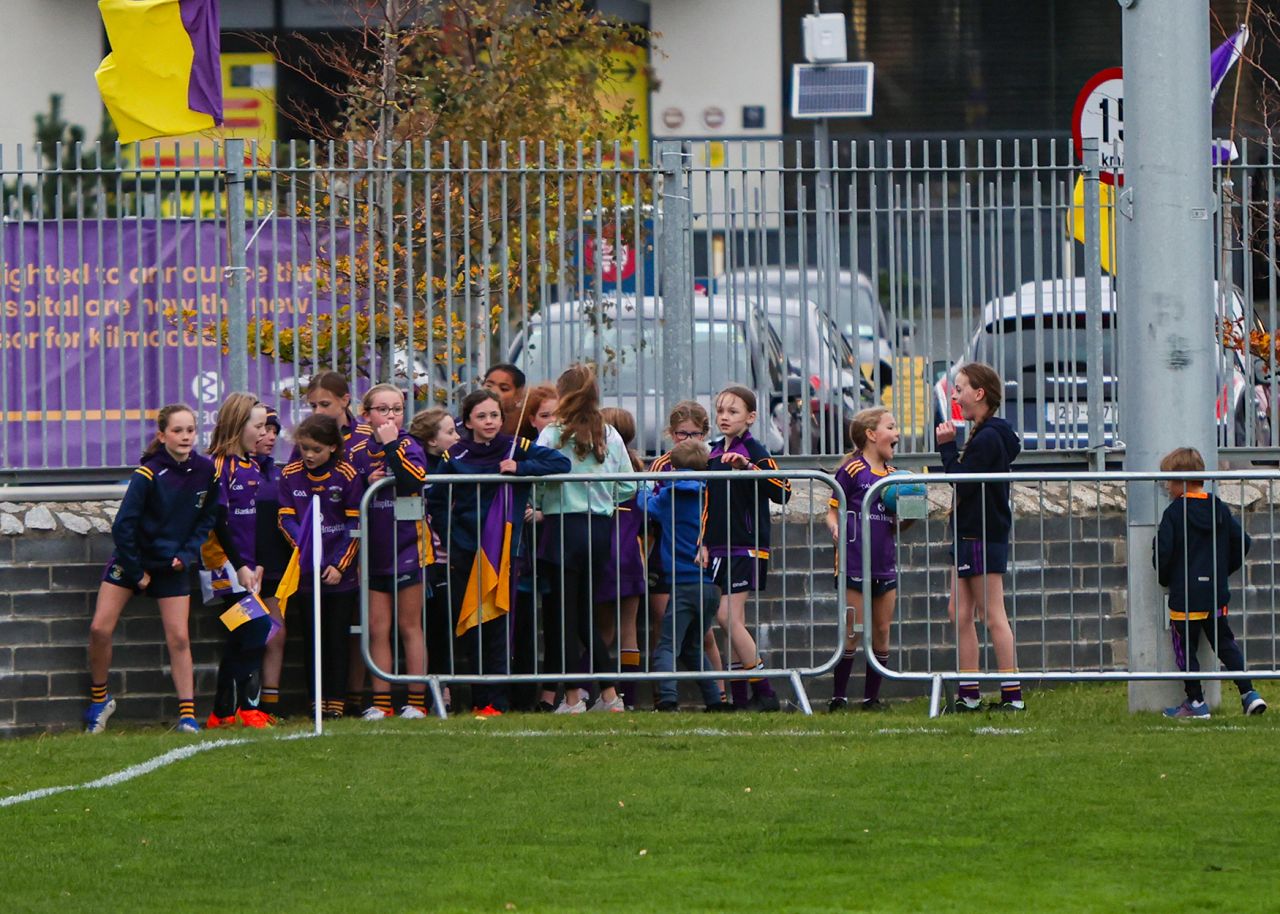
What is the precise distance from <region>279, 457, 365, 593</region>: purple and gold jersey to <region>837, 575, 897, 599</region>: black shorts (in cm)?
249

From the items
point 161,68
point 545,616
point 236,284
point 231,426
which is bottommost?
point 545,616

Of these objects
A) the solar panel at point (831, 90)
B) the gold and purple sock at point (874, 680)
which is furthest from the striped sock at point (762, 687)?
the solar panel at point (831, 90)

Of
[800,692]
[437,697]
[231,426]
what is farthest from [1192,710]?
[231,426]

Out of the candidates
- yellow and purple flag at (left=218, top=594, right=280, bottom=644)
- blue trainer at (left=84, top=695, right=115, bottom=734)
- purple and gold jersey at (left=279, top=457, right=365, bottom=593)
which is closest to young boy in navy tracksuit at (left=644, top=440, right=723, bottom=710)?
purple and gold jersey at (left=279, top=457, right=365, bottom=593)

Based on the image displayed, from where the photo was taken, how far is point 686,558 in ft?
38.5

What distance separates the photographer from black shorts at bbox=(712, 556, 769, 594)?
38.3 ft

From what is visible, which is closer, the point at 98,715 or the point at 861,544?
the point at 861,544

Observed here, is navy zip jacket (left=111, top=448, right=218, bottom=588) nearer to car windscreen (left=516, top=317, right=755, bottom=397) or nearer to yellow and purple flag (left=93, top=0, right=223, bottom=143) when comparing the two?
car windscreen (left=516, top=317, right=755, bottom=397)

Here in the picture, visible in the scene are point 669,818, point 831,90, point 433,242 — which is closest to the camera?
point 669,818

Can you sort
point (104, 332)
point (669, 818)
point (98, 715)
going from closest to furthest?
point (669, 818) → point (98, 715) → point (104, 332)

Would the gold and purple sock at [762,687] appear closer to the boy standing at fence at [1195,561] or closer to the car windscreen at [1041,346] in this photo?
the boy standing at fence at [1195,561]

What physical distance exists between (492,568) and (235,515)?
1.41 meters

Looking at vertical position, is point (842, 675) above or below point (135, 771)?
above

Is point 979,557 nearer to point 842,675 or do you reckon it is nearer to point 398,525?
point 842,675
